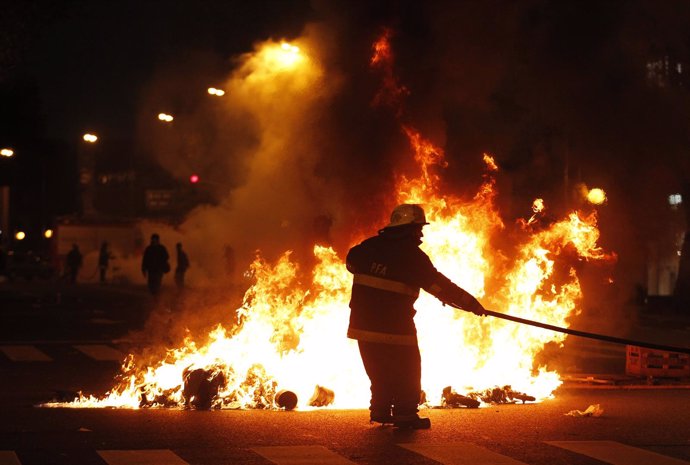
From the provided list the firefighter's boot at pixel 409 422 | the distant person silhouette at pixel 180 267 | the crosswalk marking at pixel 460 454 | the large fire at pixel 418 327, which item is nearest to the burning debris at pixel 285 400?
the large fire at pixel 418 327

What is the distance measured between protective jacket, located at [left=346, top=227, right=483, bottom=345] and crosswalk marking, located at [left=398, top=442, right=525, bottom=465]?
44.5 inches

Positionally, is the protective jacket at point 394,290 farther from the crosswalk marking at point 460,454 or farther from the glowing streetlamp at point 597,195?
the glowing streetlamp at point 597,195

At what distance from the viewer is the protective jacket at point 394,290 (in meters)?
8.91

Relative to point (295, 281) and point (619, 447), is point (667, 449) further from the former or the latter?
point (295, 281)

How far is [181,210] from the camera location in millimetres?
47375

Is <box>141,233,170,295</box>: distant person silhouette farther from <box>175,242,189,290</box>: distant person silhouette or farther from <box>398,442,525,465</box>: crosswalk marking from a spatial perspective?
<box>398,442,525,465</box>: crosswalk marking

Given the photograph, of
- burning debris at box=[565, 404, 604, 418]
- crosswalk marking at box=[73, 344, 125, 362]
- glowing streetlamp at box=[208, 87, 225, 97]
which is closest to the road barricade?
burning debris at box=[565, 404, 604, 418]

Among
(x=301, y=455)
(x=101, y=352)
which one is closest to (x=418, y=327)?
(x=301, y=455)

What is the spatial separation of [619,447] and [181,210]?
132 feet

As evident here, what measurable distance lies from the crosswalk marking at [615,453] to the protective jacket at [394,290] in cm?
134

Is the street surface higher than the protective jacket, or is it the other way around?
the protective jacket

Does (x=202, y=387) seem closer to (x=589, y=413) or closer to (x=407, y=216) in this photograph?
(x=407, y=216)

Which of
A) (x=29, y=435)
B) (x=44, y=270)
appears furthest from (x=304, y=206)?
(x=44, y=270)

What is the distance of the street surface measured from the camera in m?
7.52
